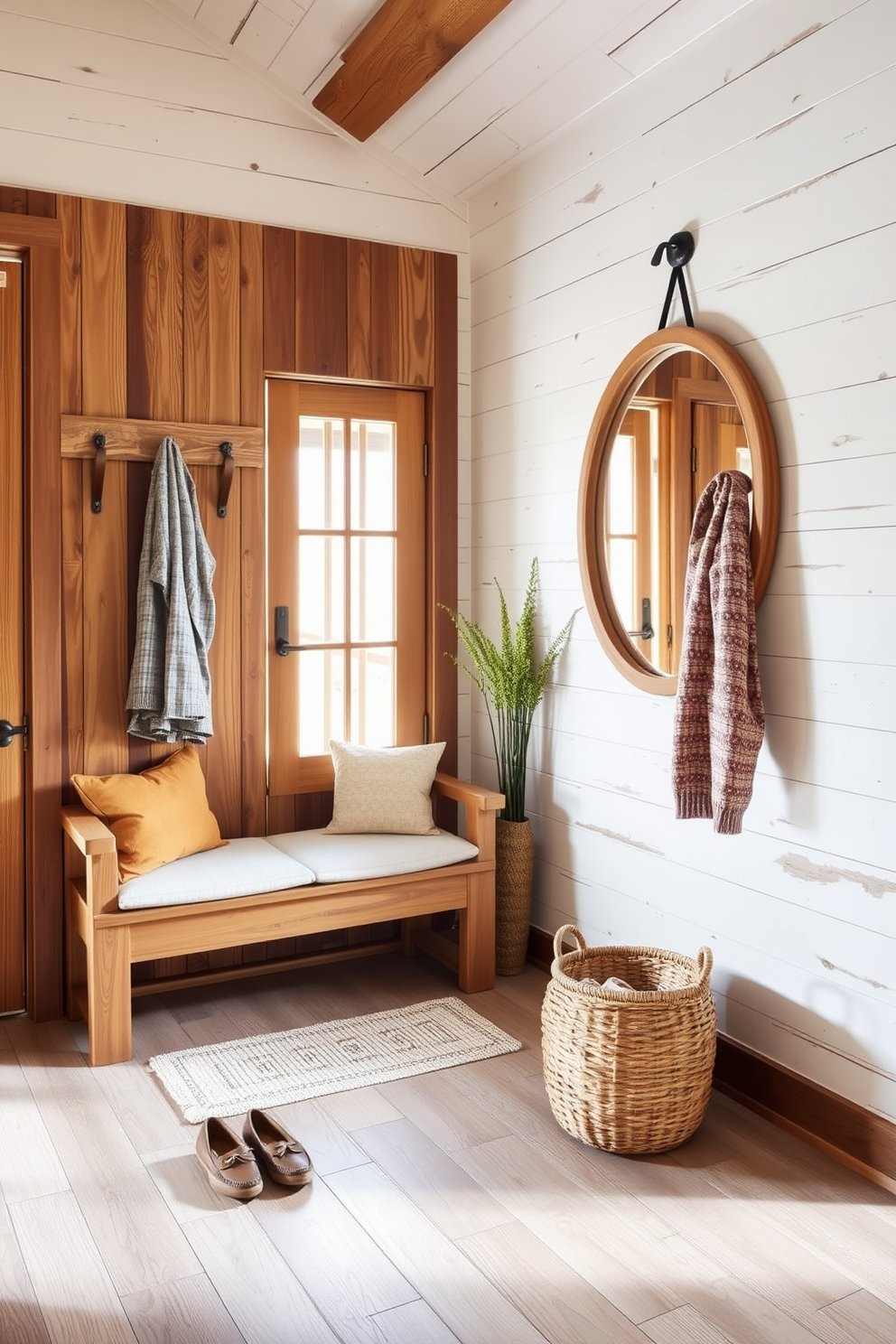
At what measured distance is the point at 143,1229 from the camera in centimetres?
216

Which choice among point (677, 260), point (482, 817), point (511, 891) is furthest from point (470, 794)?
point (677, 260)

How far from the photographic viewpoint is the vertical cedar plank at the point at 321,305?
3523 millimetres

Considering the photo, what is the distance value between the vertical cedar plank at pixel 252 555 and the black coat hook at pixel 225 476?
73 mm

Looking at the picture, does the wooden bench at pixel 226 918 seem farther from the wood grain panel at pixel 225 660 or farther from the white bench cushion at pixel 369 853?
the wood grain panel at pixel 225 660

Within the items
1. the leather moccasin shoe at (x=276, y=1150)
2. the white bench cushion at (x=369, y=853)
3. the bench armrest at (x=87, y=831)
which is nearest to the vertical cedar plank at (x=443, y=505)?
the white bench cushion at (x=369, y=853)

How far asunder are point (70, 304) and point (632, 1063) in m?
2.51

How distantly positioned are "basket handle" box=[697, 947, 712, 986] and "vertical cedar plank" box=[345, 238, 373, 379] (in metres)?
2.12

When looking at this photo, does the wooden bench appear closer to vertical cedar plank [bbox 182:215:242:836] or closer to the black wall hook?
vertical cedar plank [bbox 182:215:242:836]

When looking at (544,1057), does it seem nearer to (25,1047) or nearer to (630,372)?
(25,1047)

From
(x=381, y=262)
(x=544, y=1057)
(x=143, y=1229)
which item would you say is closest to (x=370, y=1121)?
(x=544, y=1057)

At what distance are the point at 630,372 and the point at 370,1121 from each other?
201 cm

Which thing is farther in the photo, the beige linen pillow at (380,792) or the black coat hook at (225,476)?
the beige linen pillow at (380,792)

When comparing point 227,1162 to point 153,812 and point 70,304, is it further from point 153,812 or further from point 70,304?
point 70,304

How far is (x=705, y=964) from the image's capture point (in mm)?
2535
